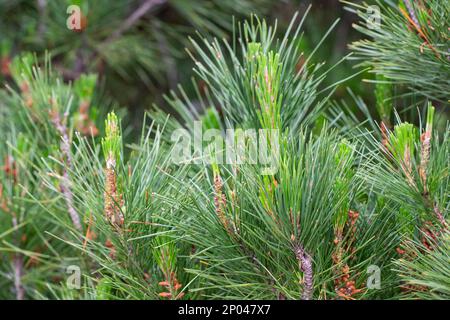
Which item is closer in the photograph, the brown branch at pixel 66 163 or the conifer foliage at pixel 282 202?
the conifer foliage at pixel 282 202

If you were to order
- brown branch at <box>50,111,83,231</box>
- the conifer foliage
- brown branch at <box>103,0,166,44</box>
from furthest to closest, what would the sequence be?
1. brown branch at <box>103,0,166,44</box>
2. brown branch at <box>50,111,83,231</box>
3. the conifer foliage

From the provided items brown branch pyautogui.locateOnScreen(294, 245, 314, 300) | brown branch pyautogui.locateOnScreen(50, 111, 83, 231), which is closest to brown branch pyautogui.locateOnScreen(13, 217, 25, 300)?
brown branch pyautogui.locateOnScreen(50, 111, 83, 231)

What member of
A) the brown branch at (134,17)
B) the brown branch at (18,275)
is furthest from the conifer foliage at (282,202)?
the brown branch at (134,17)

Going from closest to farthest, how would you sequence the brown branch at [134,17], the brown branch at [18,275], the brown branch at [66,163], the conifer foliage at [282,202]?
the conifer foliage at [282,202]
the brown branch at [66,163]
the brown branch at [18,275]
the brown branch at [134,17]

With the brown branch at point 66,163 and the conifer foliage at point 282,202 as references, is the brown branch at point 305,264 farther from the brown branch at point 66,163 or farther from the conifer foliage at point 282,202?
the brown branch at point 66,163

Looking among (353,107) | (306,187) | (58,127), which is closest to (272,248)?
(306,187)

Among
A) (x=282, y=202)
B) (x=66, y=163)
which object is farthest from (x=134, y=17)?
(x=282, y=202)

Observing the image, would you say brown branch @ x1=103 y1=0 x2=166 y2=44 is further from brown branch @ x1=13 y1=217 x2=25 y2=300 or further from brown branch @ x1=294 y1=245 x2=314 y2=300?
brown branch @ x1=294 y1=245 x2=314 y2=300

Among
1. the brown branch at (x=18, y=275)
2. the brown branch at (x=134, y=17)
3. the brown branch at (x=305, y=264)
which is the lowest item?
the brown branch at (x=18, y=275)

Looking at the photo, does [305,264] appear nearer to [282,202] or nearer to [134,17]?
[282,202]

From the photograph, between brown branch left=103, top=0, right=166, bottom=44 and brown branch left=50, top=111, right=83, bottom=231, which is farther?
brown branch left=103, top=0, right=166, bottom=44

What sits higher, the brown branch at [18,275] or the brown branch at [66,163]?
the brown branch at [66,163]

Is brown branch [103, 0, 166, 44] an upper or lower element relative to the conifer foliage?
upper
